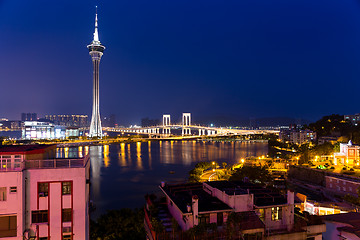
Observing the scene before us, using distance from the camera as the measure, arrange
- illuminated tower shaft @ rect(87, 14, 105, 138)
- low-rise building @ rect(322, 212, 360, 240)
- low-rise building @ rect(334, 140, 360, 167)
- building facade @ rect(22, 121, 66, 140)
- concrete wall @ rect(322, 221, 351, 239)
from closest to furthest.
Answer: low-rise building @ rect(322, 212, 360, 240), concrete wall @ rect(322, 221, 351, 239), low-rise building @ rect(334, 140, 360, 167), illuminated tower shaft @ rect(87, 14, 105, 138), building facade @ rect(22, 121, 66, 140)

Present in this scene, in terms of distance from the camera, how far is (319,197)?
4879 millimetres

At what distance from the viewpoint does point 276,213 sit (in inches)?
80.6

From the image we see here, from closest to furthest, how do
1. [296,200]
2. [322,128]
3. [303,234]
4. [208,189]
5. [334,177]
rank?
[303,234], [296,200], [208,189], [334,177], [322,128]

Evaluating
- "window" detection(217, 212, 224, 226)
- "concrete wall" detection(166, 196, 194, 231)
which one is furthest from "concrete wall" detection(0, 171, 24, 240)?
"window" detection(217, 212, 224, 226)

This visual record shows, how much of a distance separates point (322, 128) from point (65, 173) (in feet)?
39.6

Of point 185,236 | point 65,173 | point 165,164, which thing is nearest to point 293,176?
point 165,164

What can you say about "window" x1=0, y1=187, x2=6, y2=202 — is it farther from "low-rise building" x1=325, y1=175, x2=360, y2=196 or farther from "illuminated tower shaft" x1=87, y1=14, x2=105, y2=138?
"illuminated tower shaft" x1=87, y1=14, x2=105, y2=138

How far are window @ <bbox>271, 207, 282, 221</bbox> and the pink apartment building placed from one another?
1.29 meters

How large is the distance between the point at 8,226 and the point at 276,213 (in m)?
1.74

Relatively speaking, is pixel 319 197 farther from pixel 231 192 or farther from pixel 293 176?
pixel 231 192

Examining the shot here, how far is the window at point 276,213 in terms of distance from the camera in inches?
80.0

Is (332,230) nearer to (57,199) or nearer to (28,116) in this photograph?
(57,199)

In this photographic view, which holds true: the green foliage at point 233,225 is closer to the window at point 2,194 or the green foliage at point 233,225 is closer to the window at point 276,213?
the window at point 276,213

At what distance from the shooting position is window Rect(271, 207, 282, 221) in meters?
2.03
